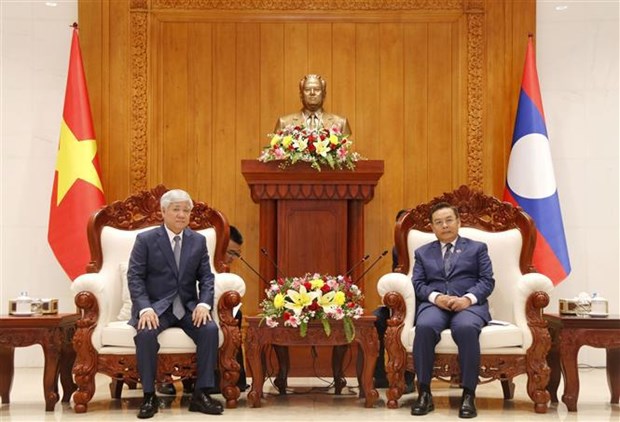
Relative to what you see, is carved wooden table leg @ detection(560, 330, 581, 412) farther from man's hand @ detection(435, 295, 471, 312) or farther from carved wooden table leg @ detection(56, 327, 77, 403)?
carved wooden table leg @ detection(56, 327, 77, 403)

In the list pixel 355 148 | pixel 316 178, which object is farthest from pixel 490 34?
pixel 316 178

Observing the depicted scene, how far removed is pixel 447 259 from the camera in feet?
18.0

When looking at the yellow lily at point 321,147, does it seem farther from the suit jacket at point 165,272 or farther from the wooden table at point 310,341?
the wooden table at point 310,341

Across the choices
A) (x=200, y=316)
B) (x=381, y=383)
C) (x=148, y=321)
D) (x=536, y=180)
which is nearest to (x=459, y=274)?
(x=381, y=383)

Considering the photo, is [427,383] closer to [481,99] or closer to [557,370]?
[557,370]

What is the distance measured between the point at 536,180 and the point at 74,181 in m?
3.48

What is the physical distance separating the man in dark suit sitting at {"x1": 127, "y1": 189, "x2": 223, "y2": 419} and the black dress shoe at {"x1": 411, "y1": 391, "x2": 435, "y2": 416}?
1.04 metres

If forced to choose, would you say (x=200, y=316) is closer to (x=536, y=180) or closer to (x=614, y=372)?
(x=614, y=372)

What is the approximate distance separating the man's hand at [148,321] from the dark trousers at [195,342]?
0.02 metres

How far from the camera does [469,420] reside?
4938 mm

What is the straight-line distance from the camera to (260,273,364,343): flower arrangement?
5.18 metres

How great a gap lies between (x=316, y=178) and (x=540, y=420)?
227 cm

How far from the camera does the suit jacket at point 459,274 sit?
5.41m

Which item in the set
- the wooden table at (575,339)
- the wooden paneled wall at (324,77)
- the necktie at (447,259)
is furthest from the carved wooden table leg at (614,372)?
the wooden paneled wall at (324,77)
